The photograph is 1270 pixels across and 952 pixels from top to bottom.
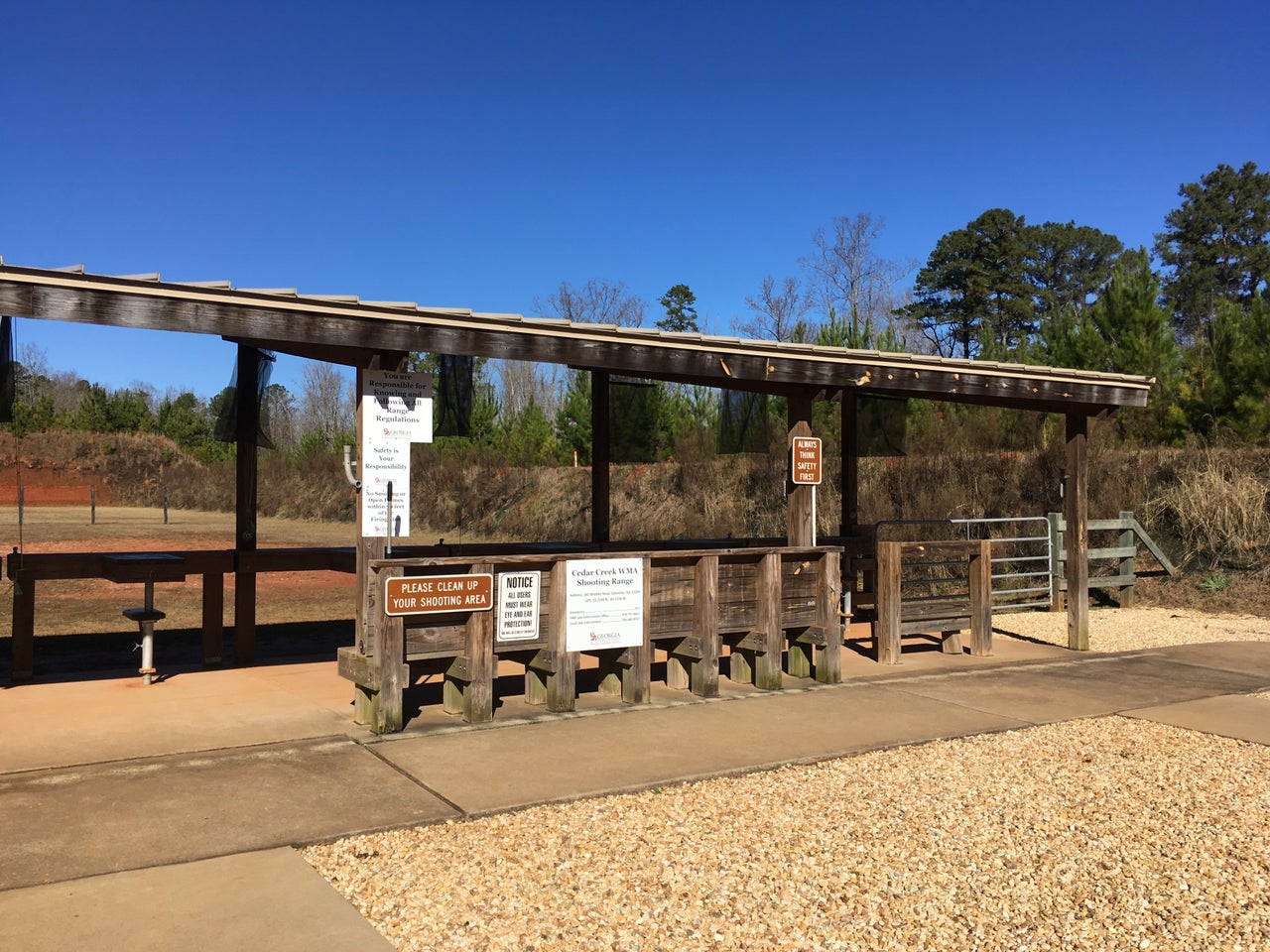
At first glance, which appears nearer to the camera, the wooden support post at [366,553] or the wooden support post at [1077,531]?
the wooden support post at [366,553]

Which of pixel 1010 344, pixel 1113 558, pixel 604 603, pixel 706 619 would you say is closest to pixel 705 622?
pixel 706 619

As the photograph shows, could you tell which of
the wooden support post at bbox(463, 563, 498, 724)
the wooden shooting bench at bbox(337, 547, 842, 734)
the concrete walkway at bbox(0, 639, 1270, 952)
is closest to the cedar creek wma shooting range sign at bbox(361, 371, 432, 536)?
the wooden shooting bench at bbox(337, 547, 842, 734)

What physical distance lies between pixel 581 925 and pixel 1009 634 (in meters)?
10.0

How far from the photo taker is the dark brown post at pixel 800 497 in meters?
9.41

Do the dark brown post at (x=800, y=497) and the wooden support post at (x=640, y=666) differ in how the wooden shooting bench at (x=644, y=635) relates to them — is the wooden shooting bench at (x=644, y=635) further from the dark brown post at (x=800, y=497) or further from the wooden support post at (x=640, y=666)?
the dark brown post at (x=800, y=497)

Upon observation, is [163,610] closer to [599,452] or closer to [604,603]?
[599,452]

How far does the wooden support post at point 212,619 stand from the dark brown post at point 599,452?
3613 mm

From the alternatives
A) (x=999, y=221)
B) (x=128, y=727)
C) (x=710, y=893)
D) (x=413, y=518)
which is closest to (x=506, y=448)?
(x=413, y=518)

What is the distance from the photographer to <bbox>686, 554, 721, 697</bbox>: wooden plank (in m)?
8.27

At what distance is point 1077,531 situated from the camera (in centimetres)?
Result: 1127

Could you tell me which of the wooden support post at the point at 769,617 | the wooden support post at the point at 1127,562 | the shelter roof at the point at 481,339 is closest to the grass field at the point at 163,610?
the shelter roof at the point at 481,339

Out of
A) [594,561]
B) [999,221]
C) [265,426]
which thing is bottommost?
[594,561]

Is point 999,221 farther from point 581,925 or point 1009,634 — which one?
point 581,925

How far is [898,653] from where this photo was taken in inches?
406
